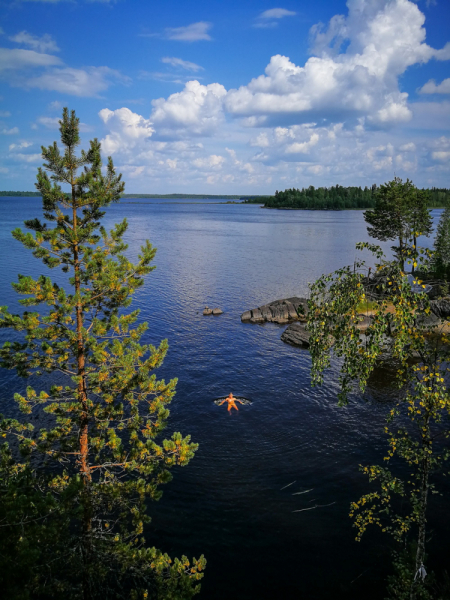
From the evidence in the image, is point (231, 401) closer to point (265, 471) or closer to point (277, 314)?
point (265, 471)

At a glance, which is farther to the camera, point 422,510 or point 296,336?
point 296,336

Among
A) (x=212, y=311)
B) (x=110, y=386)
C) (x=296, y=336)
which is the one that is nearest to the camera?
(x=110, y=386)

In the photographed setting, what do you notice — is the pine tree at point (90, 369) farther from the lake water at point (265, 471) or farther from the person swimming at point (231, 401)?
the person swimming at point (231, 401)

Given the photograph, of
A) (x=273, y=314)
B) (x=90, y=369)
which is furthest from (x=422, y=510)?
(x=273, y=314)

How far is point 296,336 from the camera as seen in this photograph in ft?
150

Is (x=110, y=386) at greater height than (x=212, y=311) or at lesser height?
greater

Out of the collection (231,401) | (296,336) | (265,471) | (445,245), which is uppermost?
(445,245)

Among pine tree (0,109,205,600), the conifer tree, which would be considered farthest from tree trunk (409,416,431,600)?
the conifer tree

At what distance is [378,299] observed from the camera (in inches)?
410

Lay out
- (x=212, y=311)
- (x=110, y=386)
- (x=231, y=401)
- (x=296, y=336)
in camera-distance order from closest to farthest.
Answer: (x=110, y=386)
(x=231, y=401)
(x=296, y=336)
(x=212, y=311)

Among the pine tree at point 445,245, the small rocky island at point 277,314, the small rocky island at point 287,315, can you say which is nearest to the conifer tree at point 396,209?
the pine tree at point 445,245

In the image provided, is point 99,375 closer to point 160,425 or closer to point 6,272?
point 160,425

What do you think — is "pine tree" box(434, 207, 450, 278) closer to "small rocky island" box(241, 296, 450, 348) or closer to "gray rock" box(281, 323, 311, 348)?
"small rocky island" box(241, 296, 450, 348)

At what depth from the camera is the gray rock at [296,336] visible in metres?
44.4
